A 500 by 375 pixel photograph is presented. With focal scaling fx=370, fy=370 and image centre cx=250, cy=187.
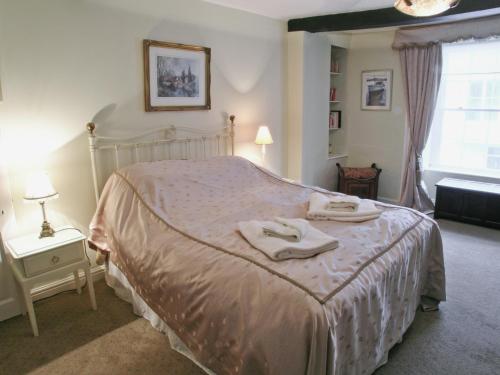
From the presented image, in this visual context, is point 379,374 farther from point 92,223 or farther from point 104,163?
point 104,163

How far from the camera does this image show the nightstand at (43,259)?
226 cm

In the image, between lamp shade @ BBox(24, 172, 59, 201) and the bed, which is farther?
lamp shade @ BBox(24, 172, 59, 201)

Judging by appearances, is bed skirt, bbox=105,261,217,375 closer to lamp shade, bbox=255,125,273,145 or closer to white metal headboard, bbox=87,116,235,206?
white metal headboard, bbox=87,116,235,206

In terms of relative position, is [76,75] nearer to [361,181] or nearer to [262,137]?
[262,137]

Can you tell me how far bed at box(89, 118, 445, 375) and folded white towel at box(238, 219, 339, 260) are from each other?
4cm

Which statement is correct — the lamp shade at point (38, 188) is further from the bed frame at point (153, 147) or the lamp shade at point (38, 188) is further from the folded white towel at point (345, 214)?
the folded white towel at point (345, 214)

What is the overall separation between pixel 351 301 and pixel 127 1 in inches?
106

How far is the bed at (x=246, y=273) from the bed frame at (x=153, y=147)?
0.07ft

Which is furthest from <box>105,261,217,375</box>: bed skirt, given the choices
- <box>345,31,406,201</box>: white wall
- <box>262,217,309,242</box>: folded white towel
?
<box>345,31,406,201</box>: white wall

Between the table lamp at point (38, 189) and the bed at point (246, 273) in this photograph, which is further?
the table lamp at point (38, 189)

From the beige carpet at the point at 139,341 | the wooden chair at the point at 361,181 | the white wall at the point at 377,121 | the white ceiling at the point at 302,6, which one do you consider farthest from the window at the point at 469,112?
the beige carpet at the point at 139,341

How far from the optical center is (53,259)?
2361mm

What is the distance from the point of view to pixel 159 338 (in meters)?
2.27

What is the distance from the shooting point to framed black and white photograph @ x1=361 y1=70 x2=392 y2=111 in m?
4.80
